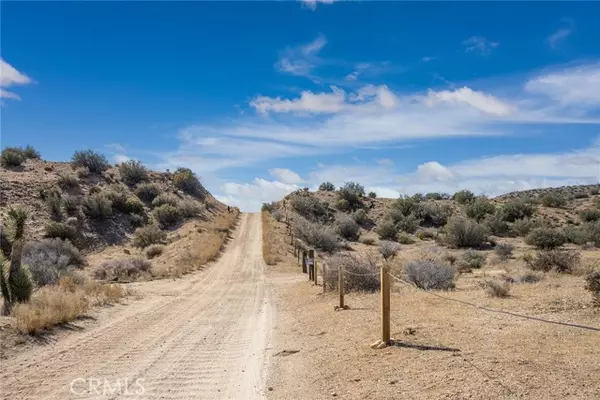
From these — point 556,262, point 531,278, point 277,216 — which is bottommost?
point 531,278

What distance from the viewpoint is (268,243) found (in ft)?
134

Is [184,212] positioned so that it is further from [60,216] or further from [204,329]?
[204,329]

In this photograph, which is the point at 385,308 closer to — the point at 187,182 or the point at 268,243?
the point at 268,243

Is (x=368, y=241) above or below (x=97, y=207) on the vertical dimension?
below

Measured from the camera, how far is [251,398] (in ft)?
24.4

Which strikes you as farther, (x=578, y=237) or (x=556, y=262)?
(x=578, y=237)

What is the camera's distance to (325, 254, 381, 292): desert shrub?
16470 millimetres

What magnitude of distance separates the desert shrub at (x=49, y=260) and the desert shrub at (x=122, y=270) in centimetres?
184

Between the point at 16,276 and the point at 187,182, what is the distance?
58.9 m

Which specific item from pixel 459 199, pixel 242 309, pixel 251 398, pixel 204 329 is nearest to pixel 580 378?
pixel 251 398

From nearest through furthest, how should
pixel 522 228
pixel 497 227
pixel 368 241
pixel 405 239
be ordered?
pixel 522 228
pixel 497 227
pixel 405 239
pixel 368 241

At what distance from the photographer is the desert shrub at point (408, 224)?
5125cm

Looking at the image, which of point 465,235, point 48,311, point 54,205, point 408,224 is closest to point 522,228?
point 465,235

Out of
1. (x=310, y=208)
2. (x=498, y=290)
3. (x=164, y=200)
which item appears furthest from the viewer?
(x=310, y=208)
